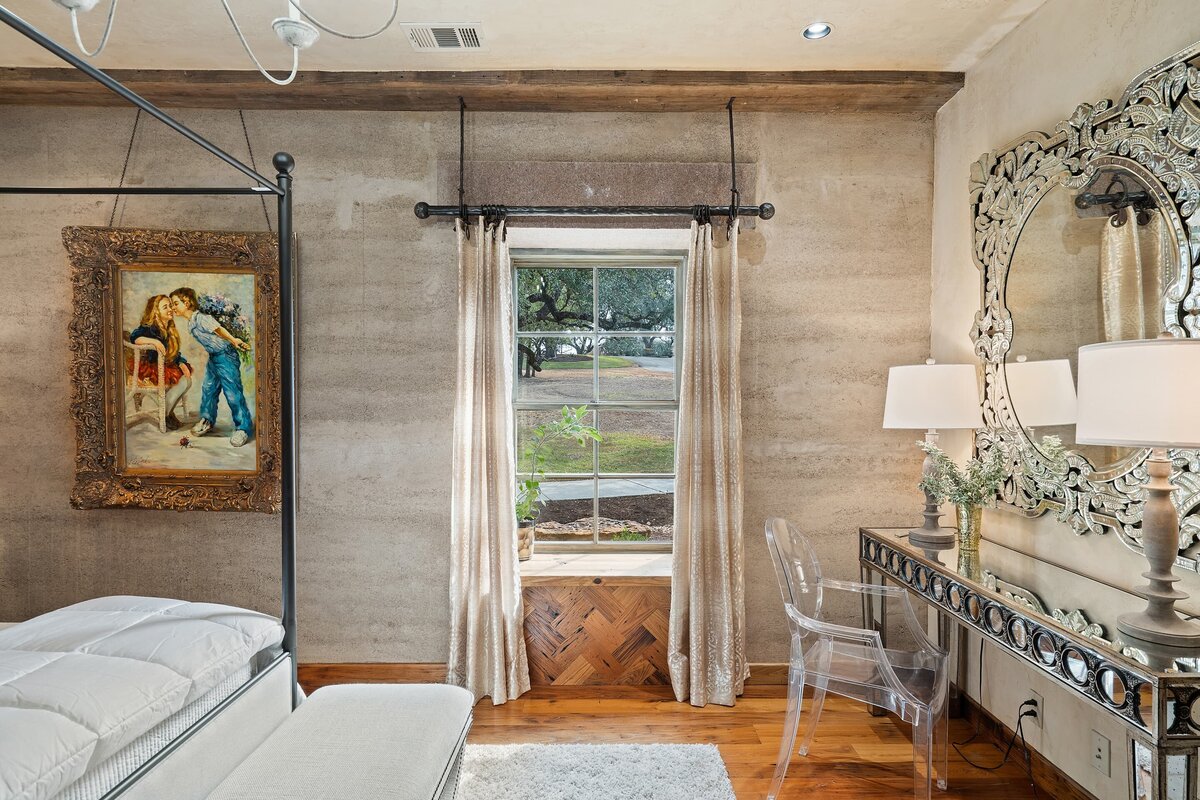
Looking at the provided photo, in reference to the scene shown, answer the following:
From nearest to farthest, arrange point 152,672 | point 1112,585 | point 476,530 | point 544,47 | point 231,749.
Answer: point 152,672 < point 231,749 < point 1112,585 < point 544,47 < point 476,530

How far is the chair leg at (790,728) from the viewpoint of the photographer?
2.11 meters

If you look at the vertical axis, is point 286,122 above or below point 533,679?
above

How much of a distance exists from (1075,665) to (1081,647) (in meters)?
0.06

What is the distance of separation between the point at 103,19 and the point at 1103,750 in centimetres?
416

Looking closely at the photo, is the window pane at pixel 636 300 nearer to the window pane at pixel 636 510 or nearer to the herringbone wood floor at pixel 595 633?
the window pane at pixel 636 510

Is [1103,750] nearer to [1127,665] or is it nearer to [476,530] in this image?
[1127,665]

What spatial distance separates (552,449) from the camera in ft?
11.0

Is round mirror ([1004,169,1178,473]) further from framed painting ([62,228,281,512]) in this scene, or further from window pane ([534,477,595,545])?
framed painting ([62,228,281,512])

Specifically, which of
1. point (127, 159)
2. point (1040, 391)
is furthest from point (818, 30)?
point (127, 159)

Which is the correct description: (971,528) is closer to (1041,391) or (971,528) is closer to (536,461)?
(1041,391)

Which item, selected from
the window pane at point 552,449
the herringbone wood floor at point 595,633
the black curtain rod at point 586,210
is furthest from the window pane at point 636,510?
the black curtain rod at point 586,210

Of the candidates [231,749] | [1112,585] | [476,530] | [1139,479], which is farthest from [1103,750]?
[231,749]

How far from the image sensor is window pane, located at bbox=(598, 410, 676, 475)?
10.9 feet

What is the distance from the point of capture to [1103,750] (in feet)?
6.30
